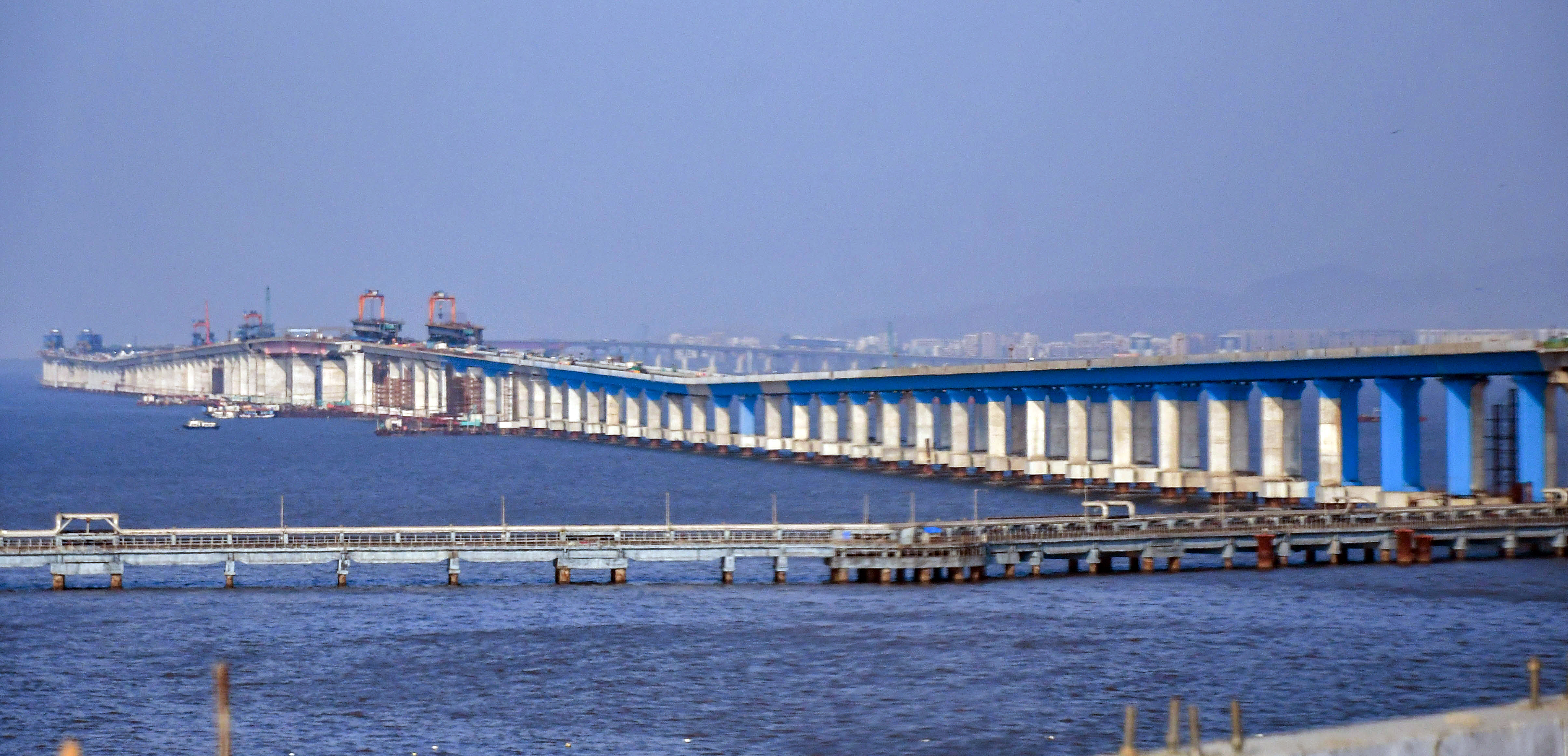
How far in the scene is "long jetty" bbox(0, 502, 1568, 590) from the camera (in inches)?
2445

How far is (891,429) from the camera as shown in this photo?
133 meters

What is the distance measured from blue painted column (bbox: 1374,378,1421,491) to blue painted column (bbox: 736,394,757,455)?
69.9 meters

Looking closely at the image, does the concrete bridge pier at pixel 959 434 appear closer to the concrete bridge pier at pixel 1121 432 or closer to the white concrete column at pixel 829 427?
the white concrete column at pixel 829 427

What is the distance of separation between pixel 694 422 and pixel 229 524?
7721 cm

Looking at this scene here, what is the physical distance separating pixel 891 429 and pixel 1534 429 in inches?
2328

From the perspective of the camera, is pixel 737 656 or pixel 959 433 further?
pixel 959 433

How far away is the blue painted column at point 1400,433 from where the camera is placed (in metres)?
84.2

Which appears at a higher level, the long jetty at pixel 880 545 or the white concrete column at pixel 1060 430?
the white concrete column at pixel 1060 430

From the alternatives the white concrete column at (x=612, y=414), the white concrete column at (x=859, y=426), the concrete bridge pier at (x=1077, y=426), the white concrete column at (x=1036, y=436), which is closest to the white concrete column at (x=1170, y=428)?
the concrete bridge pier at (x=1077, y=426)

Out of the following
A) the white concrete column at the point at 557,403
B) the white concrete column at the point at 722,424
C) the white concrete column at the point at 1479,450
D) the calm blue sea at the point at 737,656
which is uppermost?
the white concrete column at the point at 557,403

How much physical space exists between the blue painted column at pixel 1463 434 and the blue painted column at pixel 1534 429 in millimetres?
2297

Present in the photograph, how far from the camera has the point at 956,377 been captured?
12256cm

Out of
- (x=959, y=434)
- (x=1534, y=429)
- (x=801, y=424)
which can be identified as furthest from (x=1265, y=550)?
(x=801, y=424)

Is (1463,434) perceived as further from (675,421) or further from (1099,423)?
(675,421)
